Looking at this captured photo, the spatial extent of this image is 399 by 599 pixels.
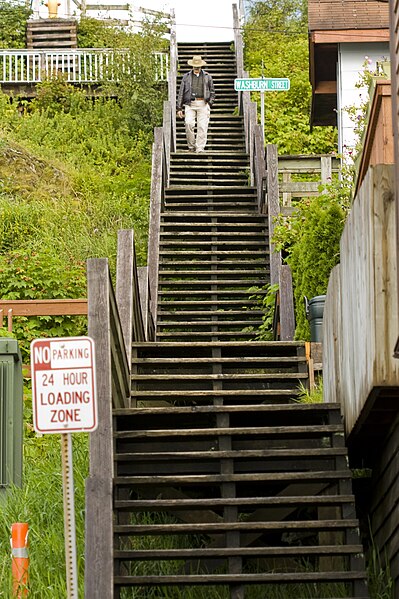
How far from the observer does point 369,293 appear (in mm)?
6938

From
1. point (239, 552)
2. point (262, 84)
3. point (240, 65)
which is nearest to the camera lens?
Answer: point (239, 552)

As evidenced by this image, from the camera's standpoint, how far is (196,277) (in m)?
15.1

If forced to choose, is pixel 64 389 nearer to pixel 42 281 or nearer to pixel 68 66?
pixel 42 281

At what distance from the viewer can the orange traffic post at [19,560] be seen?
7512 mm

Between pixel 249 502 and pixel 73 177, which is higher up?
pixel 73 177

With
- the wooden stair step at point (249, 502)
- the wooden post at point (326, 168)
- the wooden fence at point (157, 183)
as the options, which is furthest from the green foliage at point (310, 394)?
the wooden post at point (326, 168)

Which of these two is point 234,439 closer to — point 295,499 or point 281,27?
point 295,499

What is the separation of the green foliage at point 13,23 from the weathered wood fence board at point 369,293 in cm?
2317

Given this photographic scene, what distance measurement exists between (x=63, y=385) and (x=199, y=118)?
44.7 feet

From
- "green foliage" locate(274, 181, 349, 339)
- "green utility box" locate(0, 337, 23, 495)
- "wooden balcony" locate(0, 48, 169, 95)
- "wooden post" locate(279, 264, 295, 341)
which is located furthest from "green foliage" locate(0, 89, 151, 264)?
"green utility box" locate(0, 337, 23, 495)

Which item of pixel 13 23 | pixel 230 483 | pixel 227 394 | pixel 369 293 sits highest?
pixel 13 23

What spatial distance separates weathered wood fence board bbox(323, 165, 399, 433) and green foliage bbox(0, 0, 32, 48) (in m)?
23.2

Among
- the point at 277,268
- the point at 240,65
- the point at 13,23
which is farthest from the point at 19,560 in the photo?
the point at 13,23

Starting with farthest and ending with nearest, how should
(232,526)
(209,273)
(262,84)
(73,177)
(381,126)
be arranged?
(73,177), (262,84), (209,273), (381,126), (232,526)
